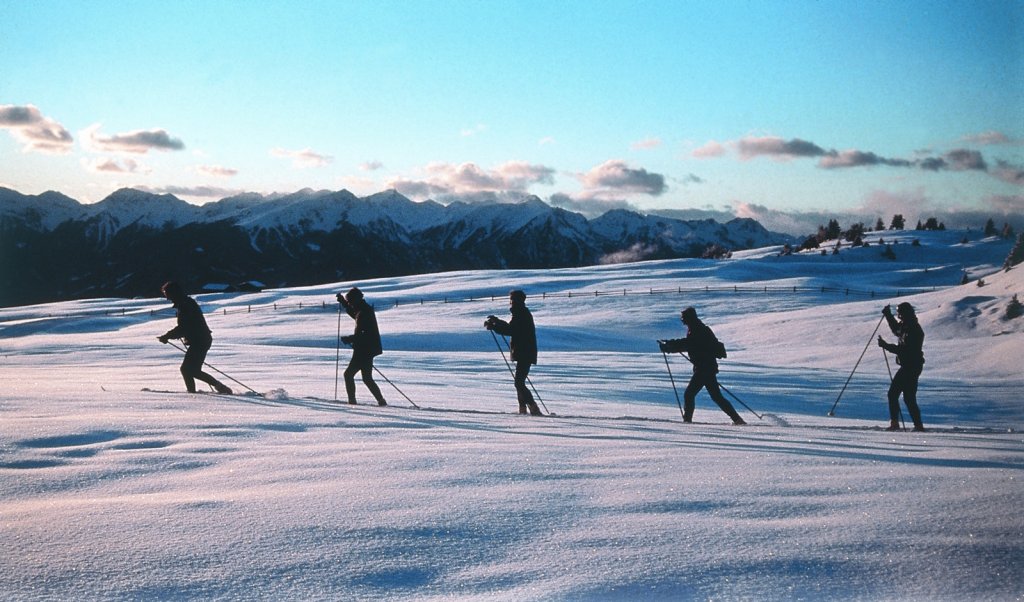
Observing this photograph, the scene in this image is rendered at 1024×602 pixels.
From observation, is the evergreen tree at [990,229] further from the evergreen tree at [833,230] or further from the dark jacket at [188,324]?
the dark jacket at [188,324]

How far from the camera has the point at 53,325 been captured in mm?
51156

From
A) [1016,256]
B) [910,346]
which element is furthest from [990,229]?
[910,346]

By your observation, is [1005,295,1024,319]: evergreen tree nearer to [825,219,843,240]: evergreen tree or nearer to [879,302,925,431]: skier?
[879,302,925,431]: skier

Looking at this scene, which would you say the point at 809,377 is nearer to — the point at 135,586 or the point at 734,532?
the point at 734,532

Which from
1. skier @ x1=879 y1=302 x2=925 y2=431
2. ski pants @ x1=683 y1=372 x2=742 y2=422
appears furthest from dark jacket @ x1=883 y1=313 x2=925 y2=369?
ski pants @ x1=683 y1=372 x2=742 y2=422

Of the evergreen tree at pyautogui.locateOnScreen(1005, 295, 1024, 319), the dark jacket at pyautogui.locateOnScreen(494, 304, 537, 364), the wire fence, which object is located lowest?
the evergreen tree at pyautogui.locateOnScreen(1005, 295, 1024, 319)

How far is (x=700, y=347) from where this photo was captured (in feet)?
34.2

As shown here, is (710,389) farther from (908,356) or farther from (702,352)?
(908,356)

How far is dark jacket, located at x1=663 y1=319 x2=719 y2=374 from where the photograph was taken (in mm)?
10398

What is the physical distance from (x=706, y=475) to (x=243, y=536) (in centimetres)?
331

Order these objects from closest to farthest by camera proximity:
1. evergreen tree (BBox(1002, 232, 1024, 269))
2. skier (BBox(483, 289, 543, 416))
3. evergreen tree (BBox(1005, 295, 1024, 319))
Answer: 1. skier (BBox(483, 289, 543, 416))
2. evergreen tree (BBox(1005, 295, 1024, 319))
3. evergreen tree (BBox(1002, 232, 1024, 269))

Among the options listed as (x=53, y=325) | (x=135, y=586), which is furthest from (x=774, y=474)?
(x=53, y=325)

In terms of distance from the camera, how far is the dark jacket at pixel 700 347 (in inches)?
409

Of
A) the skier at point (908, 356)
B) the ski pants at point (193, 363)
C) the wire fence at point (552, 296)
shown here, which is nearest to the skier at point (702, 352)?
the skier at point (908, 356)
